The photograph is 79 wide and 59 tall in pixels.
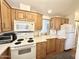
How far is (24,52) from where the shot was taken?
2504 mm

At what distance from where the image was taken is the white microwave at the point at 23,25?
113 inches

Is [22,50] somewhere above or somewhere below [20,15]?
below

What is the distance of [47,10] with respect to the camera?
4.36 meters

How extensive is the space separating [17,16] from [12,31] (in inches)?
22.4

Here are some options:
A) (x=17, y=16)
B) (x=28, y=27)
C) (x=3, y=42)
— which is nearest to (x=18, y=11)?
(x=17, y=16)

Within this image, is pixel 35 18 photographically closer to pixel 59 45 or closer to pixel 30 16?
pixel 30 16

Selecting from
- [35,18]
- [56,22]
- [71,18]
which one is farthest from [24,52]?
[71,18]

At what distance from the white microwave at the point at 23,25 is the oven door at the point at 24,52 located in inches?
28.6

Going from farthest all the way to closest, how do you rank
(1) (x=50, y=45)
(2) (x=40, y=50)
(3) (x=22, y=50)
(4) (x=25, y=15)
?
(1) (x=50, y=45), (4) (x=25, y=15), (2) (x=40, y=50), (3) (x=22, y=50)

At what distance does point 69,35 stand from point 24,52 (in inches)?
118

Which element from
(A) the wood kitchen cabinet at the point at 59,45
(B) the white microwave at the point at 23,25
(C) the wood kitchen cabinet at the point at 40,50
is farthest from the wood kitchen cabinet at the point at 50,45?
(B) the white microwave at the point at 23,25

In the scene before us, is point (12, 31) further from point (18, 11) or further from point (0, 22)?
point (0, 22)

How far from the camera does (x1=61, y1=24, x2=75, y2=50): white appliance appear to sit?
4559 millimetres

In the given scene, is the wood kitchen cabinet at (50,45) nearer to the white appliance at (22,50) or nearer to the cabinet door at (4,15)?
the white appliance at (22,50)
